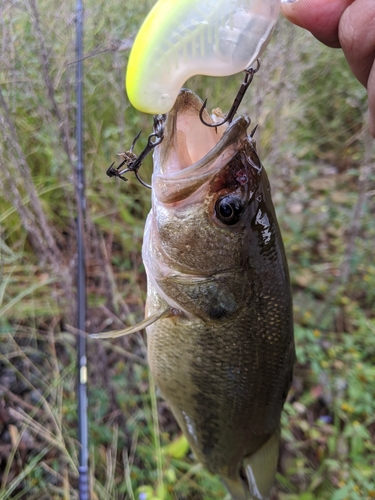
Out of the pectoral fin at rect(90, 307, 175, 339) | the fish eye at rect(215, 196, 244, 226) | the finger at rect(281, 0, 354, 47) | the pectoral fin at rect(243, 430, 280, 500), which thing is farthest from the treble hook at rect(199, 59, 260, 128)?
the pectoral fin at rect(243, 430, 280, 500)

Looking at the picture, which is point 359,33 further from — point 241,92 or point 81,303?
point 81,303

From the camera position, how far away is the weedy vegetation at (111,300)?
169 cm

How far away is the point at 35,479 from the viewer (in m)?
1.84

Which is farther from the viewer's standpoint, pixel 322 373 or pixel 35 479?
pixel 322 373

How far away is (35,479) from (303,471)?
1.34 metres

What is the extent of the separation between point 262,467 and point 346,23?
1.36 meters

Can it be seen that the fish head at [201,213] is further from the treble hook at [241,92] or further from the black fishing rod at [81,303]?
the black fishing rod at [81,303]

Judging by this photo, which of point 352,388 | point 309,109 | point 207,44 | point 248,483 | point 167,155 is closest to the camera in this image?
point 207,44

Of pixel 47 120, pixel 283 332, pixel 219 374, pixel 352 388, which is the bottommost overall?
pixel 352 388

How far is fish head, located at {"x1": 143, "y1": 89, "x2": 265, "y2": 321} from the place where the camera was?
2.80ft

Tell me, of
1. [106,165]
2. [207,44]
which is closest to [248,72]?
[207,44]

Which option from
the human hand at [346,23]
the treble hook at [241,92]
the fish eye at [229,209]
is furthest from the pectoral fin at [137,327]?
the human hand at [346,23]

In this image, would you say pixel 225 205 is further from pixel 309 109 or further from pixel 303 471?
pixel 309 109

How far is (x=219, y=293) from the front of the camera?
989 millimetres
